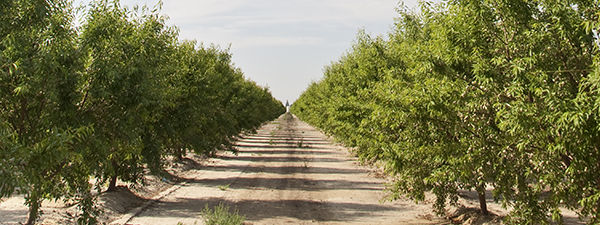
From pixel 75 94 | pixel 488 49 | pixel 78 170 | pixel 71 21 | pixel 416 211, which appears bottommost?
pixel 416 211

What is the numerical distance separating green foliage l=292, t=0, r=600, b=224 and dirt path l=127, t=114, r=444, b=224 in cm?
362

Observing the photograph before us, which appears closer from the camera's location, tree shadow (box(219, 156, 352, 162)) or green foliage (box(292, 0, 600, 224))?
green foliage (box(292, 0, 600, 224))

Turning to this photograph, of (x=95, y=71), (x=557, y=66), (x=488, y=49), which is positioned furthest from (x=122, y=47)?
(x=557, y=66)

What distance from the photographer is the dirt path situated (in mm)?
14094

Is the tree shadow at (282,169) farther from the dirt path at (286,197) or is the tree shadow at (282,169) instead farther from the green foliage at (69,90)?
the green foliage at (69,90)

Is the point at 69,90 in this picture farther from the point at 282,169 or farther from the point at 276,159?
the point at 276,159

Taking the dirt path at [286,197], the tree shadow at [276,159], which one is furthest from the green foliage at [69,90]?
the tree shadow at [276,159]

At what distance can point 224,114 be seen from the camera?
1035 inches

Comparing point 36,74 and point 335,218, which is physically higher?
point 36,74

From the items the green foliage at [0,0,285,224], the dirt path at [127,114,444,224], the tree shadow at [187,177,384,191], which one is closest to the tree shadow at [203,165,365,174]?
the dirt path at [127,114,444,224]

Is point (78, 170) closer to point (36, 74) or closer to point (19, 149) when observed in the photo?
point (36, 74)

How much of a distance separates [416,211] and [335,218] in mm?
2883

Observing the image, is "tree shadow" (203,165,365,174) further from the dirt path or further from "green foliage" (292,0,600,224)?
"green foliage" (292,0,600,224)

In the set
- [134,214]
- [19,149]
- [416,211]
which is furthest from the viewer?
[416,211]
